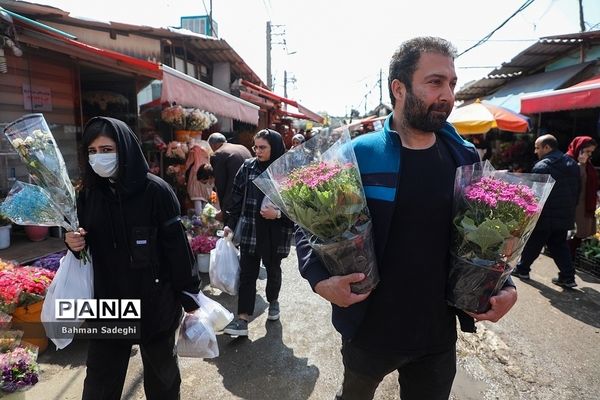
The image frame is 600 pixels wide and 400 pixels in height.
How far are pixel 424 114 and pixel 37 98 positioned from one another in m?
5.35

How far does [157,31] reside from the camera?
810cm

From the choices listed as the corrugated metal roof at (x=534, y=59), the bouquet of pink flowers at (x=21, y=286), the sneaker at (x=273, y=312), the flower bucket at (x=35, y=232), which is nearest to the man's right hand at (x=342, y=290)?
the sneaker at (x=273, y=312)

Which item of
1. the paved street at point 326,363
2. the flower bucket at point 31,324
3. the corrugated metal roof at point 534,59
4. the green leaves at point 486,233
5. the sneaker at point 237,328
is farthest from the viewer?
the corrugated metal roof at point 534,59

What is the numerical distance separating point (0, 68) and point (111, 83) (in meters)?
2.49

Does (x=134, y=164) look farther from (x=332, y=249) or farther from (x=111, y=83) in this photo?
(x=111, y=83)

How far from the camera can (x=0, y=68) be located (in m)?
4.02

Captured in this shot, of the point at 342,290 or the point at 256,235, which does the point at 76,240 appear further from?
the point at 256,235

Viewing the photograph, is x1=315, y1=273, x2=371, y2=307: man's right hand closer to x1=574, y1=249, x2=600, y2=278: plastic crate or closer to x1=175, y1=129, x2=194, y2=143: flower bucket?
x1=574, y1=249, x2=600, y2=278: plastic crate

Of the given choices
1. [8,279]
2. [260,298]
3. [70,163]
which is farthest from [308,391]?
[70,163]

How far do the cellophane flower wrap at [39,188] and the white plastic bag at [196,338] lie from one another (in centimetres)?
69

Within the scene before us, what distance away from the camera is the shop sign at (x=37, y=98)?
16.2 ft

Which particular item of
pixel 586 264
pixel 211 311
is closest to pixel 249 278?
pixel 211 311

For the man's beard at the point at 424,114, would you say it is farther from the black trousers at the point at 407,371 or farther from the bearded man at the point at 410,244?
the black trousers at the point at 407,371

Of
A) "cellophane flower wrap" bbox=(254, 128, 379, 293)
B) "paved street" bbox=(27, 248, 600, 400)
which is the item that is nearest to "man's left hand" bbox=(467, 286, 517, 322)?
"cellophane flower wrap" bbox=(254, 128, 379, 293)
